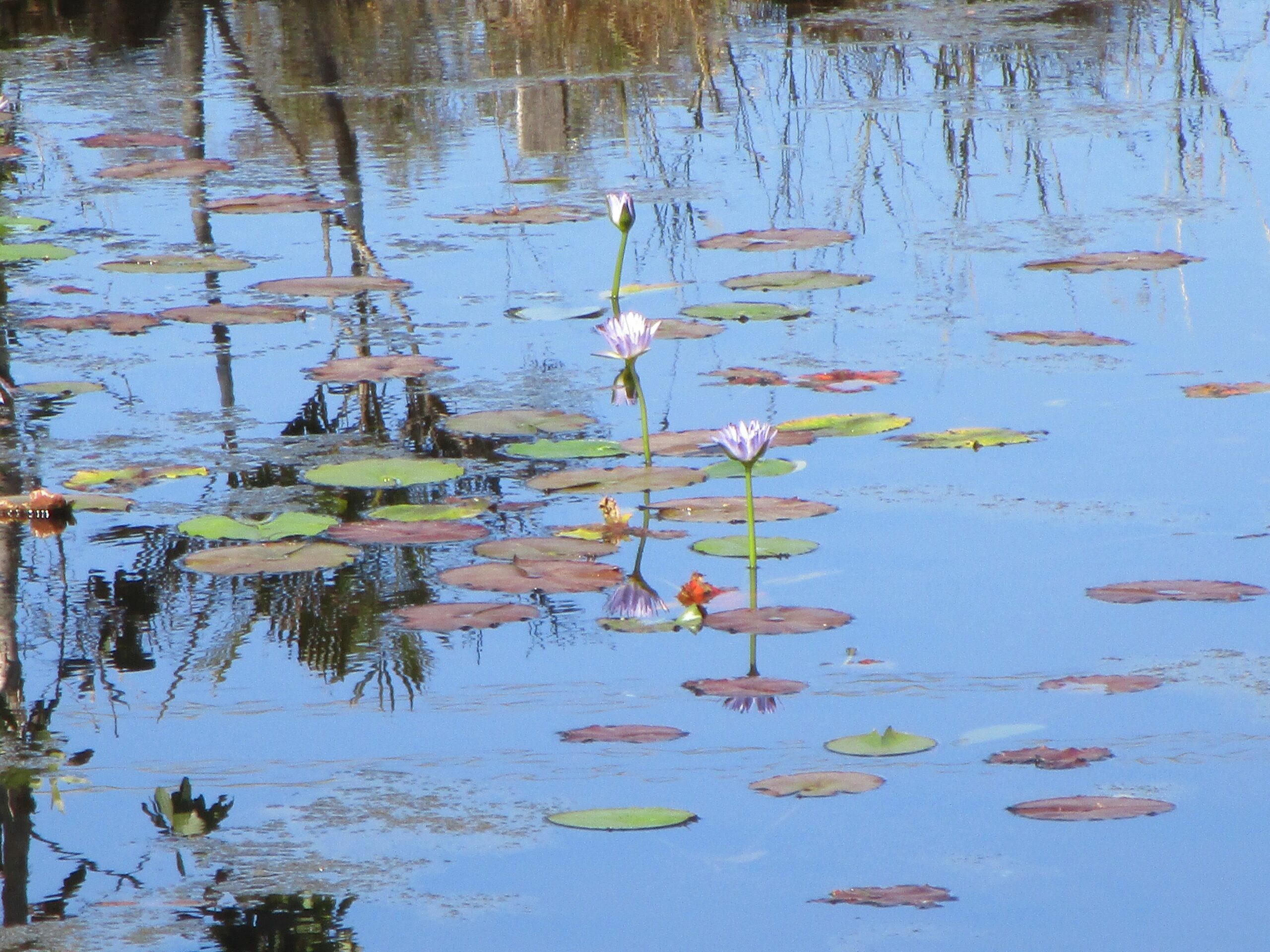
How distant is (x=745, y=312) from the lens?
4145 millimetres

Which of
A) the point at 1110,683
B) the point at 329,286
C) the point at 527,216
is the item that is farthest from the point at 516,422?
the point at 527,216

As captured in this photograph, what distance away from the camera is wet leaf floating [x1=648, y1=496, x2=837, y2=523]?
2.85 m

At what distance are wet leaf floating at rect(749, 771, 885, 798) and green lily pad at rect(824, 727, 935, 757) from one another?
55mm

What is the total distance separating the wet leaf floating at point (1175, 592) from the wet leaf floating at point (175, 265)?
282 centimetres

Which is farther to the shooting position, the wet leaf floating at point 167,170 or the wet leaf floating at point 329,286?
the wet leaf floating at point 167,170

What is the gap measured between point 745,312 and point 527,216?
1.21 metres

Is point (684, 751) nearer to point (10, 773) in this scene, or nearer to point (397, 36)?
point (10, 773)

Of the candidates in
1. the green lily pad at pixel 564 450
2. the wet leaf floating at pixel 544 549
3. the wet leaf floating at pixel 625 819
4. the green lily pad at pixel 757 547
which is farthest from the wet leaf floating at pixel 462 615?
the green lily pad at pixel 564 450

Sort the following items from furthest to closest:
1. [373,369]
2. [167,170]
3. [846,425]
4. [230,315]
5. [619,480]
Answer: [167,170] → [230,315] → [373,369] → [846,425] → [619,480]

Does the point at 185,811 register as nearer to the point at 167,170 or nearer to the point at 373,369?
the point at 373,369

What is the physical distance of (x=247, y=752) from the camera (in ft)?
6.77

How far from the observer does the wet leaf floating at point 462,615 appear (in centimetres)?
244

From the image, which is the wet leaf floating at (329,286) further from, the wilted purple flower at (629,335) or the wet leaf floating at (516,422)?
the wilted purple flower at (629,335)

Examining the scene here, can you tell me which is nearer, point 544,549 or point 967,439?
point 544,549
